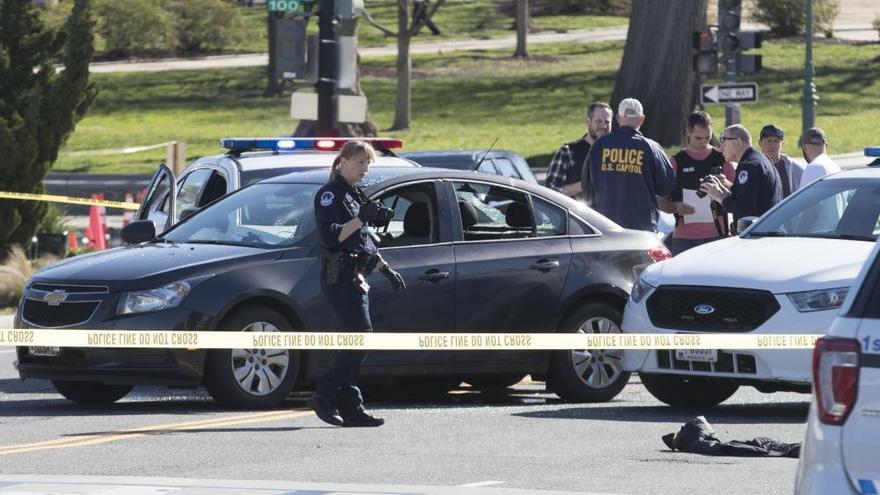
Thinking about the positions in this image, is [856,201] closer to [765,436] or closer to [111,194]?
[765,436]

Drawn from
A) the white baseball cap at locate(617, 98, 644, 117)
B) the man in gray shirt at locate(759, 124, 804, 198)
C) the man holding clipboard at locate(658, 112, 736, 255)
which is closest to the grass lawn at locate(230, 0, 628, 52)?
the man in gray shirt at locate(759, 124, 804, 198)

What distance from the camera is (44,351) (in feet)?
37.8

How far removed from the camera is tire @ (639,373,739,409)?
39.1ft

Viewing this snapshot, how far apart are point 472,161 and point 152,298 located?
867 centimetres

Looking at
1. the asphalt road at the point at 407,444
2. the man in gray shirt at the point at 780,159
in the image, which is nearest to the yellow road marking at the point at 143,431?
the asphalt road at the point at 407,444

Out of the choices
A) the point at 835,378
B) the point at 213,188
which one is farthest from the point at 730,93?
the point at 835,378

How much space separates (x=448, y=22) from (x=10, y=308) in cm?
4817

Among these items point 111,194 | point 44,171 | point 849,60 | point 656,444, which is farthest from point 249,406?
point 849,60

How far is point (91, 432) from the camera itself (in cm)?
1051

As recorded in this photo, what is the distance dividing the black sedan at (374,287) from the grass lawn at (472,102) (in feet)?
71.1

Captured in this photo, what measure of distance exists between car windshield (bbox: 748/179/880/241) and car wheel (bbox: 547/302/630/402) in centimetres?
111

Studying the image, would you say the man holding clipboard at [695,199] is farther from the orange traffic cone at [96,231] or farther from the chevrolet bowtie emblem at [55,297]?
the orange traffic cone at [96,231]

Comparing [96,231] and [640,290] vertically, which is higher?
[640,290]

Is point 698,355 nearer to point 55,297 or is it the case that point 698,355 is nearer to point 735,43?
point 55,297
